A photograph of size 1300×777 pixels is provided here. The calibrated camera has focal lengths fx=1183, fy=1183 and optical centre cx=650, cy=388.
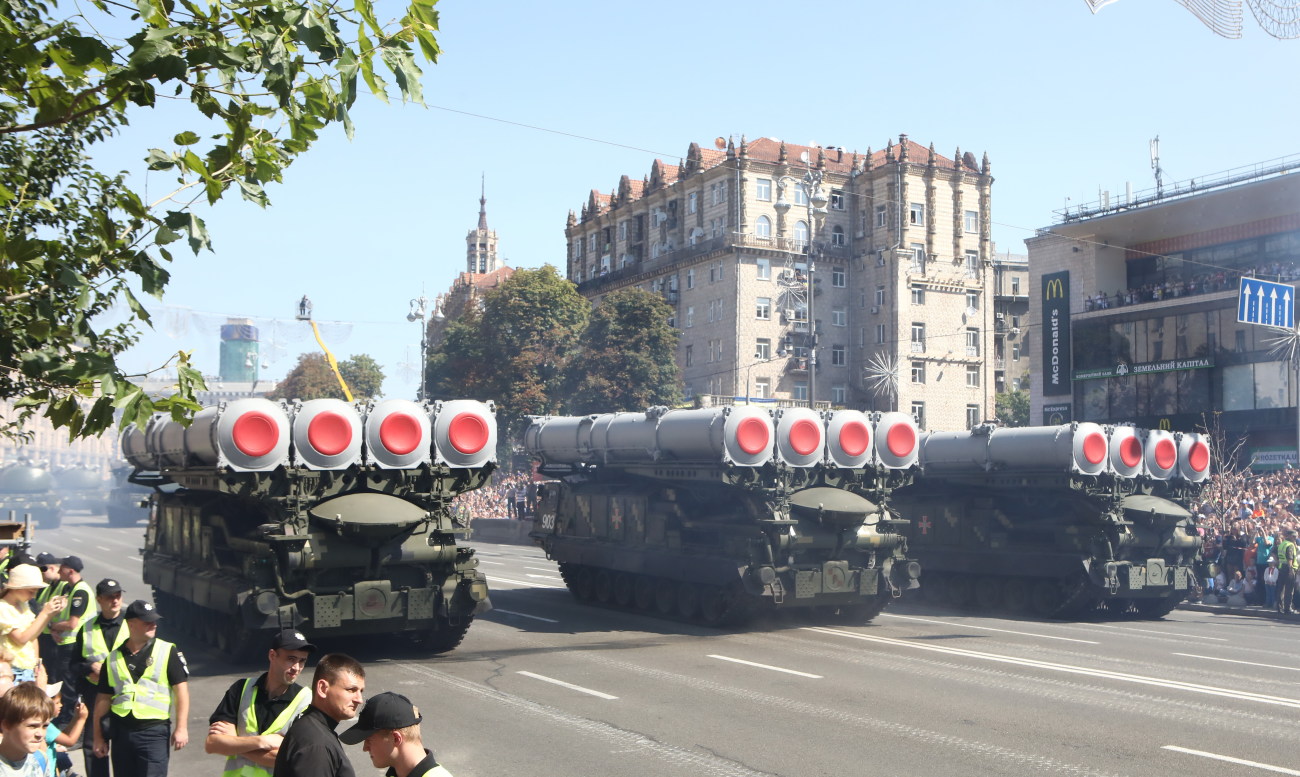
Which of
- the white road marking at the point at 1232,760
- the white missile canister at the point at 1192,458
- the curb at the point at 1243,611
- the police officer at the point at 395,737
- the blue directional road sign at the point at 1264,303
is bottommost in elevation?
the curb at the point at 1243,611

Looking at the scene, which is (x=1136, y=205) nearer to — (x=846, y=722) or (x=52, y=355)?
(x=846, y=722)

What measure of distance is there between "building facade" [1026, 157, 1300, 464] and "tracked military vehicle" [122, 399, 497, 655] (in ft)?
109

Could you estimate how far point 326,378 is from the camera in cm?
8012

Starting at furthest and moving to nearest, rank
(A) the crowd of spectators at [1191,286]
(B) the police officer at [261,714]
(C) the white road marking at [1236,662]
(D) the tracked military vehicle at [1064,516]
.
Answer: (A) the crowd of spectators at [1191,286] < (D) the tracked military vehicle at [1064,516] < (C) the white road marking at [1236,662] < (B) the police officer at [261,714]

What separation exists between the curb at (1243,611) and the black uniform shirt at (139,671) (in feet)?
72.8

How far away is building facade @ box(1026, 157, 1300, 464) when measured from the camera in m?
44.1

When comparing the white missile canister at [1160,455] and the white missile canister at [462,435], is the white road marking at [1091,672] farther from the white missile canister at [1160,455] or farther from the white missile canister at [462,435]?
the white missile canister at [1160,455]

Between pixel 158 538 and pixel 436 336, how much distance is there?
335 ft

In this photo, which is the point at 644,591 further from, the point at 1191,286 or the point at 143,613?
the point at 1191,286

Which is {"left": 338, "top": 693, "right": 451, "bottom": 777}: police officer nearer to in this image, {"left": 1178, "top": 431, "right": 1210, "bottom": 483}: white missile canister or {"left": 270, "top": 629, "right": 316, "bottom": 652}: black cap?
{"left": 270, "top": 629, "right": 316, "bottom": 652}: black cap

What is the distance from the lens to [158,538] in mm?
20984

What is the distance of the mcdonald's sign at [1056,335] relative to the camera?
51719 mm

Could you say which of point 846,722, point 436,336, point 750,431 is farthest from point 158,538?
point 436,336

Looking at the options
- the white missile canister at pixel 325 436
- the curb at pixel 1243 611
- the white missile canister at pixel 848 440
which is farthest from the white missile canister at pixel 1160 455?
the white missile canister at pixel 325 436
